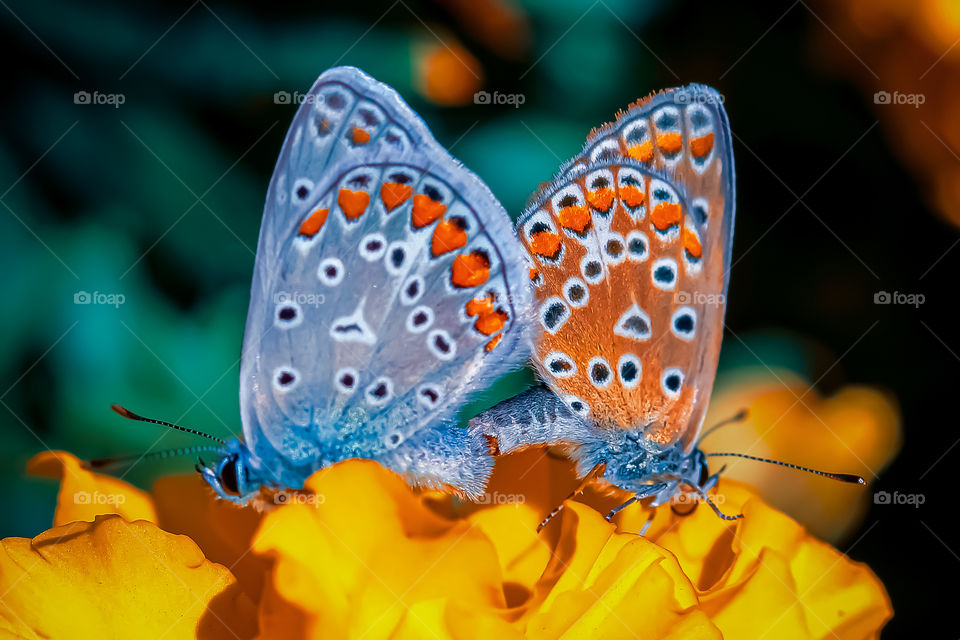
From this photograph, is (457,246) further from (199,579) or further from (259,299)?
(199,579)

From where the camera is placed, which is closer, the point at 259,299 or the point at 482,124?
the point at 259,299

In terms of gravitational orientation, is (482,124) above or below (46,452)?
above

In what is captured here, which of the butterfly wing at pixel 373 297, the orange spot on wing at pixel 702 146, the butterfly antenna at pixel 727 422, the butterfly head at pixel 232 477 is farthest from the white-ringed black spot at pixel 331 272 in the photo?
the butterfly antenna at pixel 727 422

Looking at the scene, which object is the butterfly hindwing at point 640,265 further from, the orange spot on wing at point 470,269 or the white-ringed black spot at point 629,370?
the orange spot on wing at point 470,269

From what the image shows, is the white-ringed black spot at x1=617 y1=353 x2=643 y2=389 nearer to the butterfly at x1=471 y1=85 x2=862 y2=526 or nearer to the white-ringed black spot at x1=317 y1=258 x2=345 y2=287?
the butterfly at x1=471 y1=85 x2=862 y2=526

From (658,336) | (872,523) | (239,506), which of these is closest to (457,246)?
(658,336)

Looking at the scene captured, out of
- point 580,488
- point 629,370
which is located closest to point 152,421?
point 580,488
